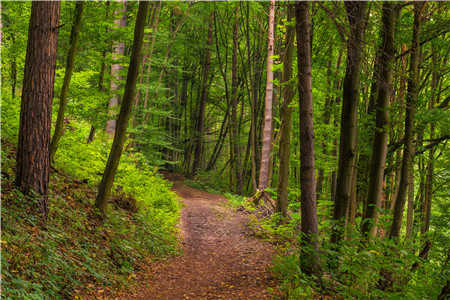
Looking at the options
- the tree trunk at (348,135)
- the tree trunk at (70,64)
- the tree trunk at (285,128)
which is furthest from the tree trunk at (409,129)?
the tree trunk at (70,64)

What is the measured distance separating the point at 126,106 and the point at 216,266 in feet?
14.4

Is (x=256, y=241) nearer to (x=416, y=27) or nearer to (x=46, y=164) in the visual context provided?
(x=46, y=164)

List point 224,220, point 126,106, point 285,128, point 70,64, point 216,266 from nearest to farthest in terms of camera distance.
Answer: point 70,64 < point 126,106 < point 216,266 < point 285,128 < point 224,220

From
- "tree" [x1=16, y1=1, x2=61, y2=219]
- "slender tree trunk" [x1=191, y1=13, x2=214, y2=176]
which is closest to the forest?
"tree" [x1=16, y1=1, x2=61, y2=219]

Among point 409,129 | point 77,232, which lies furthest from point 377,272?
point 77,232

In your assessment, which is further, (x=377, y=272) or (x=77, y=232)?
(x=77, y=232)

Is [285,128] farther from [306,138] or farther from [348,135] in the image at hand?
[306,138]

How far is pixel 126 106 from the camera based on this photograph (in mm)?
7801

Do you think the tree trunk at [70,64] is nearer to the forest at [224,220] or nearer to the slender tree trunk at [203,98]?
the forest at [224,220]

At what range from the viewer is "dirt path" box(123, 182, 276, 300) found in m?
6.03

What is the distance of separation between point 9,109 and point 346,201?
771cm

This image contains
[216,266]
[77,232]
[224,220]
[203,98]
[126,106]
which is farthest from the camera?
[203,98]

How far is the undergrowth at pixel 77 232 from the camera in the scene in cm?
429

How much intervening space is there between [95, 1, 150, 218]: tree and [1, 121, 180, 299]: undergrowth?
1.60ft
